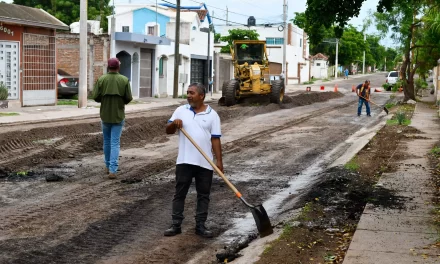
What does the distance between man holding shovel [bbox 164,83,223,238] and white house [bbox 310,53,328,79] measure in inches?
3566

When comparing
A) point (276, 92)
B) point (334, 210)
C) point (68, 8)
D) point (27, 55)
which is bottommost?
point (334, 210)

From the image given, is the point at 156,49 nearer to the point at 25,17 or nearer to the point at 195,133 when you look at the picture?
the point at 25,17

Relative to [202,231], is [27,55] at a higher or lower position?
higher

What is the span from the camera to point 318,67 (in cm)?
9988

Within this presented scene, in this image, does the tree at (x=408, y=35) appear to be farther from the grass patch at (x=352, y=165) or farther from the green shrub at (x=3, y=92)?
the grass patch at (x=352, y=165)

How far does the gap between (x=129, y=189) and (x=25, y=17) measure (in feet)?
54.5

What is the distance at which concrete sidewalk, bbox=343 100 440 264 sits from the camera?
669cm

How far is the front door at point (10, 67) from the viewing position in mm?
24797

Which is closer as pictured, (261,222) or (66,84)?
(261,222)

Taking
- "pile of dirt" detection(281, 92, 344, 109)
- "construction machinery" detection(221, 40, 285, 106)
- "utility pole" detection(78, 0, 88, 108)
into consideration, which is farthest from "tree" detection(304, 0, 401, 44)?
"pile of dirt" detection(281, 92, 344, 109)

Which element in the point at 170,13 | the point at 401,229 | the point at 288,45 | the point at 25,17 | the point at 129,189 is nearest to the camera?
the point at 401,229

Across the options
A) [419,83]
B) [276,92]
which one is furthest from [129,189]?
[419,83]

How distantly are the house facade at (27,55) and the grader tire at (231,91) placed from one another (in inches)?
279

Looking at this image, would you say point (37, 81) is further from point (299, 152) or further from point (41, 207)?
point (41, 207)
